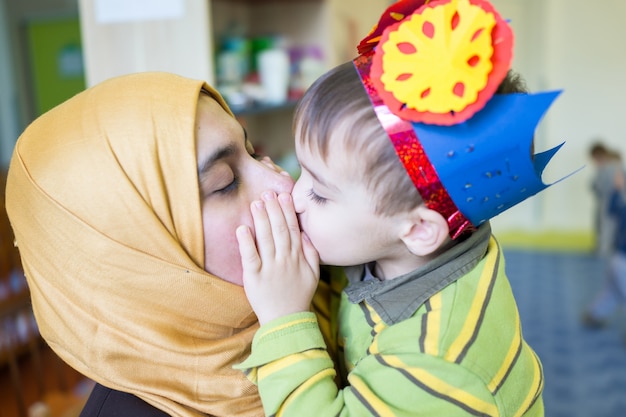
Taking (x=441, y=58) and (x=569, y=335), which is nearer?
(x=441, y=58)

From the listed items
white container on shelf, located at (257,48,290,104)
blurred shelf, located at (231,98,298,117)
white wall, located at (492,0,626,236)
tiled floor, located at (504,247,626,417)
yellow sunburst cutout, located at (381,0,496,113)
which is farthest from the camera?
white wall, located at (492,0,626,236)

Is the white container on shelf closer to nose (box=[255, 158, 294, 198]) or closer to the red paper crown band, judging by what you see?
nose (box=[255, 158, 294, 198])

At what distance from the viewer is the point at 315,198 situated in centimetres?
92

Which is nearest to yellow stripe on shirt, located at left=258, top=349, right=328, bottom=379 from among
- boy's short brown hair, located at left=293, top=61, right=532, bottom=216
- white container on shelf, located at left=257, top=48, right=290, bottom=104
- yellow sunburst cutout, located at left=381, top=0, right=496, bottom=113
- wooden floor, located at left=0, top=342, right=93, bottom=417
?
boy's short brown hair, located at left=293, top=61, right=532, bottom=216

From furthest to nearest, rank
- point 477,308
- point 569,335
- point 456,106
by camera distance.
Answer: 1. point 569,335
2. point 477,308
3. point 456,106

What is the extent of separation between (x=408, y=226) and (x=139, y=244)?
39 centimetres

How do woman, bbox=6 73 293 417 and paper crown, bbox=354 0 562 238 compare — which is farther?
woman, bbox=6 73 293 417

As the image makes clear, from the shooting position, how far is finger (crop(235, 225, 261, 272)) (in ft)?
2.94

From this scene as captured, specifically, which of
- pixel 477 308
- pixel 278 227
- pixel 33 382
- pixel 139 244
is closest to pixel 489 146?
pixel 477 308

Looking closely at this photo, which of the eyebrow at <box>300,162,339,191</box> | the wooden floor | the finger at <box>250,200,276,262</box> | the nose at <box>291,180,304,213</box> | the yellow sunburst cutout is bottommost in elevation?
the wooden floor

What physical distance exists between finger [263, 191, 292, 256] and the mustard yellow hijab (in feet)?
0.32

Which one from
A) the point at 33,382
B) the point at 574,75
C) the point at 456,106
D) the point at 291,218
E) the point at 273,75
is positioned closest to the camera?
the point at 456,106

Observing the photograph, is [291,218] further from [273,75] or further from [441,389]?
[273,75]

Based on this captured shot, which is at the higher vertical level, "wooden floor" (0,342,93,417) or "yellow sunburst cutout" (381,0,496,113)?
"yellow sunburst cutout" (381,0,496,113)
